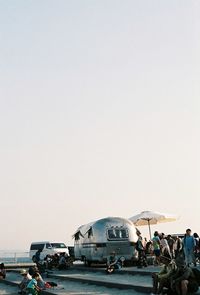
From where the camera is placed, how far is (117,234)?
30.0m

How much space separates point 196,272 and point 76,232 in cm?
2277

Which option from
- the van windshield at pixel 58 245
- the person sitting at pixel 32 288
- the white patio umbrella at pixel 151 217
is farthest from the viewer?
the van windshield at pixel 58 245

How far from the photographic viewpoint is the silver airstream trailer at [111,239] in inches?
1171

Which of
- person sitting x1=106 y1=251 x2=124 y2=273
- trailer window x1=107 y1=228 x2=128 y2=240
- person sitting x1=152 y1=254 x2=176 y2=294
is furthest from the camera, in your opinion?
trailer window x1=107 y1=228 x2=128 y2=240

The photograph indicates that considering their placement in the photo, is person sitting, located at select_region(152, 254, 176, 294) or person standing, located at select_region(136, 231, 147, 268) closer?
person sitting, located at select_region(152, 254, 176, 294)

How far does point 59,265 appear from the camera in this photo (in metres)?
31.9

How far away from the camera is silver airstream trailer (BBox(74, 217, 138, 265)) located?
29734 mm

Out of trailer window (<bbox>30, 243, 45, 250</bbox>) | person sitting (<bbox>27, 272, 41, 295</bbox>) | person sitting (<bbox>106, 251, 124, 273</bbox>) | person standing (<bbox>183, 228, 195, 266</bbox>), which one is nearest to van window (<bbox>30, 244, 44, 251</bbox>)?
trailer window (<bbox>30, 243, 45, 250</bbox>)

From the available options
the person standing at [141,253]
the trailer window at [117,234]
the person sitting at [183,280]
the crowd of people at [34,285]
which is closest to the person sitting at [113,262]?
the trailer window at [117,234]

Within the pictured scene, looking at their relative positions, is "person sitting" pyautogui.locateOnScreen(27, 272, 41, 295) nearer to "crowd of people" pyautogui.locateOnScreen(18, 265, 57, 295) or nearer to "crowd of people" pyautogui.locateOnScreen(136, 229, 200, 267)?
"crowd of people" pyautogui.locateOnScreen(18, 265, 57, 295)

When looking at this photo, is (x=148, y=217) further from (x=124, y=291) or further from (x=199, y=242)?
(x=124, y=291)

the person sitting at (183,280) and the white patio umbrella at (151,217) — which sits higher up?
the white patio umbrella at (151,217)

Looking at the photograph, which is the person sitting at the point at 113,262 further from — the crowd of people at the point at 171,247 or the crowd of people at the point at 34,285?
the crowd of people at the point at 34,285

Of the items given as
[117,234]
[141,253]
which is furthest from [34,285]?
[117,234]
